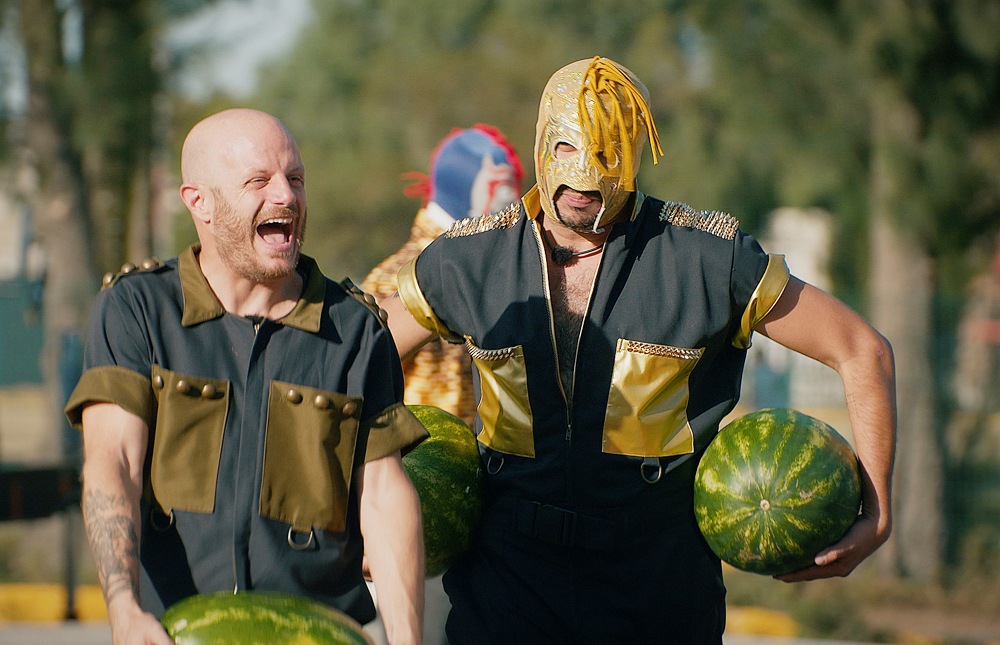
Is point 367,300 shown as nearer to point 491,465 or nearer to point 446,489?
point 446,489

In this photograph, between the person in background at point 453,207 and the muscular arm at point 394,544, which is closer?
the muscular arm at point 394,544

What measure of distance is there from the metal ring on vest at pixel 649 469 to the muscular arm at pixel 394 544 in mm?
1022

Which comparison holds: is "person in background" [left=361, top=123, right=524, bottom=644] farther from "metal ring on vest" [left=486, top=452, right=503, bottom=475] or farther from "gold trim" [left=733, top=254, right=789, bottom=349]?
"gold trim" [left=733, top=254, right=789, bottom=349]

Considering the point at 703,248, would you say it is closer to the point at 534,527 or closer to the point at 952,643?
the point at 534,527

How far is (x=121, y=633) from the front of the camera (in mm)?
2443

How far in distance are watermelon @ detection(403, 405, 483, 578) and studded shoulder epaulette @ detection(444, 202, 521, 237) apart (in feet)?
2.16

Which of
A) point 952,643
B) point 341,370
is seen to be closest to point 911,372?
point 952,643

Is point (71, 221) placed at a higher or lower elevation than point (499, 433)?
higher

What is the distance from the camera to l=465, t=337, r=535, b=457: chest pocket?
3.70 metres

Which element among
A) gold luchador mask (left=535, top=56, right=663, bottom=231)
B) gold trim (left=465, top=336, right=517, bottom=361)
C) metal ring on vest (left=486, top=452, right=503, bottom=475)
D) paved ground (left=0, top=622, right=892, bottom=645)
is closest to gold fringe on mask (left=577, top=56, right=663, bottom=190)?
gold luchador mask (left=535, top=56, right=663, bottom=231)

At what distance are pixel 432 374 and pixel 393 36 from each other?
35.1m

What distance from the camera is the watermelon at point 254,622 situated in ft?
7.89

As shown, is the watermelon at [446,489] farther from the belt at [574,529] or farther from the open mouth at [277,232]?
the open mouth at [277,232]

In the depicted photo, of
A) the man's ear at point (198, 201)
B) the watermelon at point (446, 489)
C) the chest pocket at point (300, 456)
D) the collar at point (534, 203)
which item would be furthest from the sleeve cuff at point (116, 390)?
the collar at point (534, 203)
